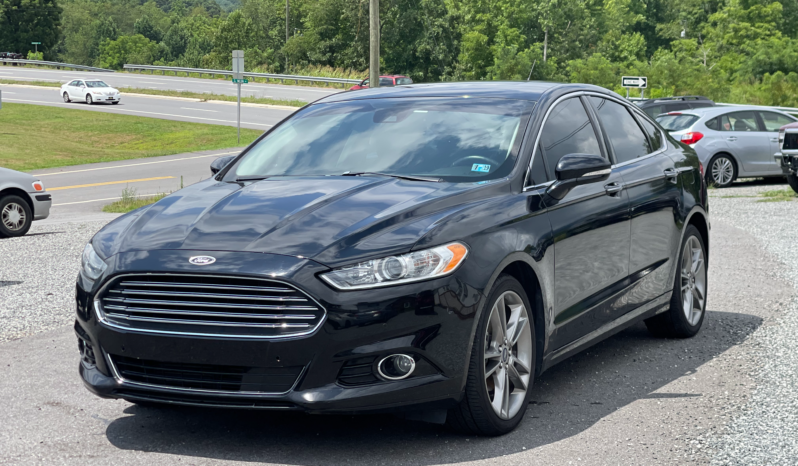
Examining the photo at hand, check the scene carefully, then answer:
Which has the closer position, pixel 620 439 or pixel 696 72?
pixel 620 439

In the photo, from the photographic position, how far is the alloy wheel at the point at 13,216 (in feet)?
48.9

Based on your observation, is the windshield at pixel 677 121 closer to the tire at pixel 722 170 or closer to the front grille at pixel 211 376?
the tire at pixel 722 170

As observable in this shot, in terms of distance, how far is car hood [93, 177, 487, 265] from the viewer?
4.21 m

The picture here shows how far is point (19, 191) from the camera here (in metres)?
15.3

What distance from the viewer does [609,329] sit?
19.3 ft

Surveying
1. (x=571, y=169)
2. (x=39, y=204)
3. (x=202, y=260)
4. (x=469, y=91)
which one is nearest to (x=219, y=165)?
(x=469, y=91)

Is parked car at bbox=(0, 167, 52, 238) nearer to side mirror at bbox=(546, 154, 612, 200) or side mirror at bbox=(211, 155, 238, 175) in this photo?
side mirror at bbox=(211, 155, 238, 175)

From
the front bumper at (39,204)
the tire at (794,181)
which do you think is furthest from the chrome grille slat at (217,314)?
the tire at (794,181)

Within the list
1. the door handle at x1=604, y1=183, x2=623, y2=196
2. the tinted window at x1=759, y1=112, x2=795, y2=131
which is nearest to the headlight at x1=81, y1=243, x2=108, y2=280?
the door handle at x1=604, y1=183, x2=623, y2=196

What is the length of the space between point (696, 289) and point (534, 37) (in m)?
75.2

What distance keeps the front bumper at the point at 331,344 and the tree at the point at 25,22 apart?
10638cm

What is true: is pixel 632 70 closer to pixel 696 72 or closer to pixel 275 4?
pixel 696 72

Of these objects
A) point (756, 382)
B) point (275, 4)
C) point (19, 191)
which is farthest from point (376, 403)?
point (275, 4)

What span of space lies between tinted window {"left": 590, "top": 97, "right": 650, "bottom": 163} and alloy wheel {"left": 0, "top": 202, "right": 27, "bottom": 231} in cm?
1118
